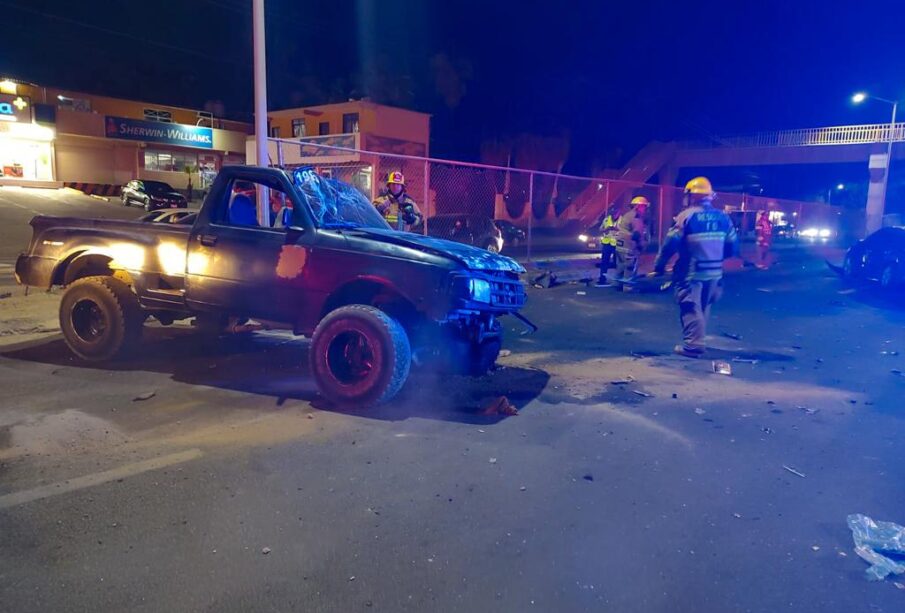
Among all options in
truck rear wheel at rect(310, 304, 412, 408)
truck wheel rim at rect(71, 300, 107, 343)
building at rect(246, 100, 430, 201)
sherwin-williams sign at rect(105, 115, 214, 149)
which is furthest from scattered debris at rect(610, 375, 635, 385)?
sherwin-williams sign at rect(105, 115, 214, 149)

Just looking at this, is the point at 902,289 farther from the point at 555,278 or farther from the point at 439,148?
the point at 439,148

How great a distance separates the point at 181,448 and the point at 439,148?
126ft

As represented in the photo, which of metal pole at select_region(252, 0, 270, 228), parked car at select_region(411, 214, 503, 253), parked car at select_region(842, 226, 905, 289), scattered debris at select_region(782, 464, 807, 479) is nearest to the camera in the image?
scattered debris at select_region(782, 464, 807, 479)

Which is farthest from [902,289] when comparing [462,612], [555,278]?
[462,612]

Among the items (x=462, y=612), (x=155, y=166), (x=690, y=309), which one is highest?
(x=155, y=166)

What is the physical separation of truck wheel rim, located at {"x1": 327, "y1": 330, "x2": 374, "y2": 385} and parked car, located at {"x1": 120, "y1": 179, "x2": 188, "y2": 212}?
2998 centimetres

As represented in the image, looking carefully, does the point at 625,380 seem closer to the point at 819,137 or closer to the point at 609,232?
the point at 609,232

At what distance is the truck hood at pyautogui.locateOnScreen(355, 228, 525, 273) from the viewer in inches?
215

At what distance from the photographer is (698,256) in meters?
7.96

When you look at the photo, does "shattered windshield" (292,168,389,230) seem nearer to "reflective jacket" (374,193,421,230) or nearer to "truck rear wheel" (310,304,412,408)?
"truck rear wheel" (310,304,412,408)

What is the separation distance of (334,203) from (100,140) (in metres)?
38.5

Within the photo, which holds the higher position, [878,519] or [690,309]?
[690,309]

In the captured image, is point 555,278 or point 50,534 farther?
point 555,278

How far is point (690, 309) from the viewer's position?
8.01 metres
